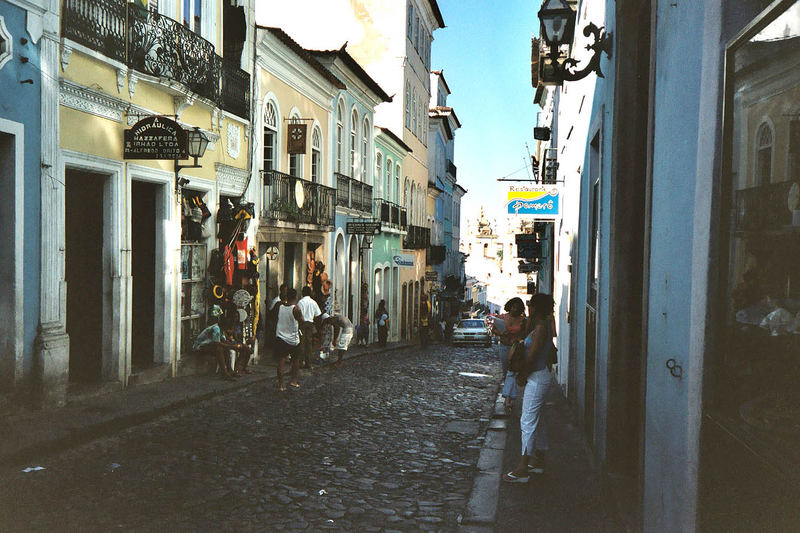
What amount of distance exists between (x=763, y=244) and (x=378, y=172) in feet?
91.6

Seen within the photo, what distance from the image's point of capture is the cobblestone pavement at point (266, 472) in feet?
18.8

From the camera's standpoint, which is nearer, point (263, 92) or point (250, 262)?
point (250, 262)

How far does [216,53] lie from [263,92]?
2545 mm

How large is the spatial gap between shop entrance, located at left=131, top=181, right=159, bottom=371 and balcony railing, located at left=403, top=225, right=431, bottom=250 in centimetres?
2326

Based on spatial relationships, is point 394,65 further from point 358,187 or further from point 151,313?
point 151,313

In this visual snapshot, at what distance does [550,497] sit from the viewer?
6.49 metres

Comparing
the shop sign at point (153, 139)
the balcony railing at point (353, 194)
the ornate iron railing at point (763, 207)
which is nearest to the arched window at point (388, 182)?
the balcony railing at point (353, 194)

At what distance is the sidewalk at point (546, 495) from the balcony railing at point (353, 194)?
15564mm

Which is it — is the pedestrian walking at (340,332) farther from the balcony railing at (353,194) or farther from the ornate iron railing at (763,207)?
the ornate iron railing at (763,207)

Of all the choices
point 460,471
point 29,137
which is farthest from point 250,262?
point 460,471

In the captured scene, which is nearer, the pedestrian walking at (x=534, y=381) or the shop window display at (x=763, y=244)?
the shop window display at (x=763, y=244)

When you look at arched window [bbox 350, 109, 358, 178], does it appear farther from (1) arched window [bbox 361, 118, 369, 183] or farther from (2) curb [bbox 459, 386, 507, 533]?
(2) curb [bbox 459, 386, 507, 533]

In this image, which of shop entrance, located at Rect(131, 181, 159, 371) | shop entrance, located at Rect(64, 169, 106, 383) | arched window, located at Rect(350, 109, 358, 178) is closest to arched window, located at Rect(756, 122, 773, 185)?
shop entrance, located at Rect(64, 169, 106, 383)

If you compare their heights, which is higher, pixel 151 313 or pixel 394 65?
pixel 394 65
